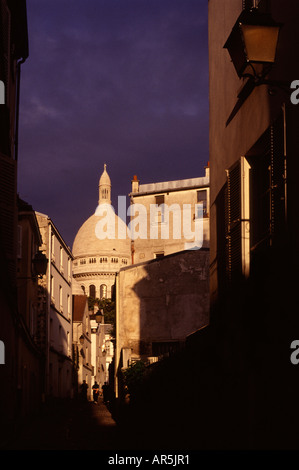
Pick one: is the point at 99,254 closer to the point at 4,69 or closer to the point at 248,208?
the point at 4,69

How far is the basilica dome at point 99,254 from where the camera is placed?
16838 cm

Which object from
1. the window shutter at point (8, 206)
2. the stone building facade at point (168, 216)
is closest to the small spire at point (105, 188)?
the stone building facade at point (168, 216)

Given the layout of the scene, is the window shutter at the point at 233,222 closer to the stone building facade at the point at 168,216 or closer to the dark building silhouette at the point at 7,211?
the dark building silhouette at the point at 7,211

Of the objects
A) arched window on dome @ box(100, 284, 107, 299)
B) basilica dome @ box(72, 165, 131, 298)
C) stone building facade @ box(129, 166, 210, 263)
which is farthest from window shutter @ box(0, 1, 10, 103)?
arched window on dome @ box(100, 284, 107, 299)

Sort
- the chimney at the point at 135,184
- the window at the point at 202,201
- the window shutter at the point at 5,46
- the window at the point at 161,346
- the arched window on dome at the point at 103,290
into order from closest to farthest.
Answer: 1. the window shutter at the point at 5,46
2. the window at the point at 161,346
3. the window at the point at 202,201
4. the chimney at the point at 135,184
5. the arched window on dome at the point at 103,290

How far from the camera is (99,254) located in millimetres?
169625

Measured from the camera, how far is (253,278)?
26.4 feet

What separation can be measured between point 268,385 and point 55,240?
116 ft

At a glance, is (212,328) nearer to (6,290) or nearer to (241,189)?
(241,189)

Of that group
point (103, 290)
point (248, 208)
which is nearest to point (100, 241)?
point (103, 290)

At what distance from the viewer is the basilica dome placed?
168m

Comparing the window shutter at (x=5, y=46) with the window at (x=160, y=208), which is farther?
the window at (x=160, y=208)
